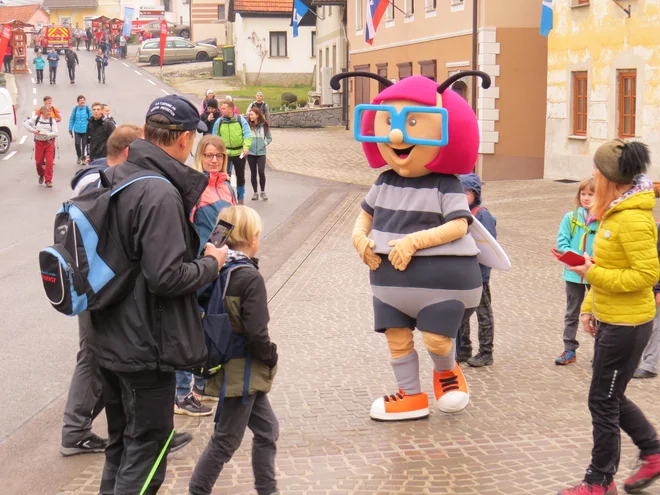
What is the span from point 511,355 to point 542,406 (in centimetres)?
142

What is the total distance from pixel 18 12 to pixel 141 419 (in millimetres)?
103186

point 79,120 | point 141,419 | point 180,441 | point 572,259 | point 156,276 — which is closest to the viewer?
point 156,276

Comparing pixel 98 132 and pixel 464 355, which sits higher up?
pixel 98 132

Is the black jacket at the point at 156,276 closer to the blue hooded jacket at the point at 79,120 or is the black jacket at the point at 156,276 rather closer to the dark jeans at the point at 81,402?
the dark jeans at the point at 81,402

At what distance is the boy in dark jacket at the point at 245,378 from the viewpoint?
15.0 ft

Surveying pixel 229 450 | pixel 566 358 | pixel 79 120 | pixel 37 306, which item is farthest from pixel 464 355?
pixel 79 120

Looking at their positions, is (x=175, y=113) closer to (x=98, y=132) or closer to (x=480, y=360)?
(x=480, y=360)

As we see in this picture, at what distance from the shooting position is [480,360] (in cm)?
769

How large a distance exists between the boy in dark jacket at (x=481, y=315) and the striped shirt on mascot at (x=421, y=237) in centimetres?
94

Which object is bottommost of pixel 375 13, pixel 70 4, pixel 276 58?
pixel 375 13

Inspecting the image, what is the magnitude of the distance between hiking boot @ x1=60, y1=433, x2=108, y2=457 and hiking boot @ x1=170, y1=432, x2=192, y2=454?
0.42 meters

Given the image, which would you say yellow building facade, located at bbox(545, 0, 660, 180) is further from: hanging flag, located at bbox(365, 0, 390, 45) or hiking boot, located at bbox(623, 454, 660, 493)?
hiking boot, located at bbox(623, 454, 660, 493)

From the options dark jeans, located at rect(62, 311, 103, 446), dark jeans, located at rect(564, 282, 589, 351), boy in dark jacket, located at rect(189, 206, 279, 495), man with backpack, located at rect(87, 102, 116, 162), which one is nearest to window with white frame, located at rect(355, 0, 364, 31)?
man with backpack, located at rect(87, 102, 116, 162)

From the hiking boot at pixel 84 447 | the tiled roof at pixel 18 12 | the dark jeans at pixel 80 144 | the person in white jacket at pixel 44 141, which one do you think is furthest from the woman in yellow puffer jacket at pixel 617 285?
the tiled roof at pixel 18 12
